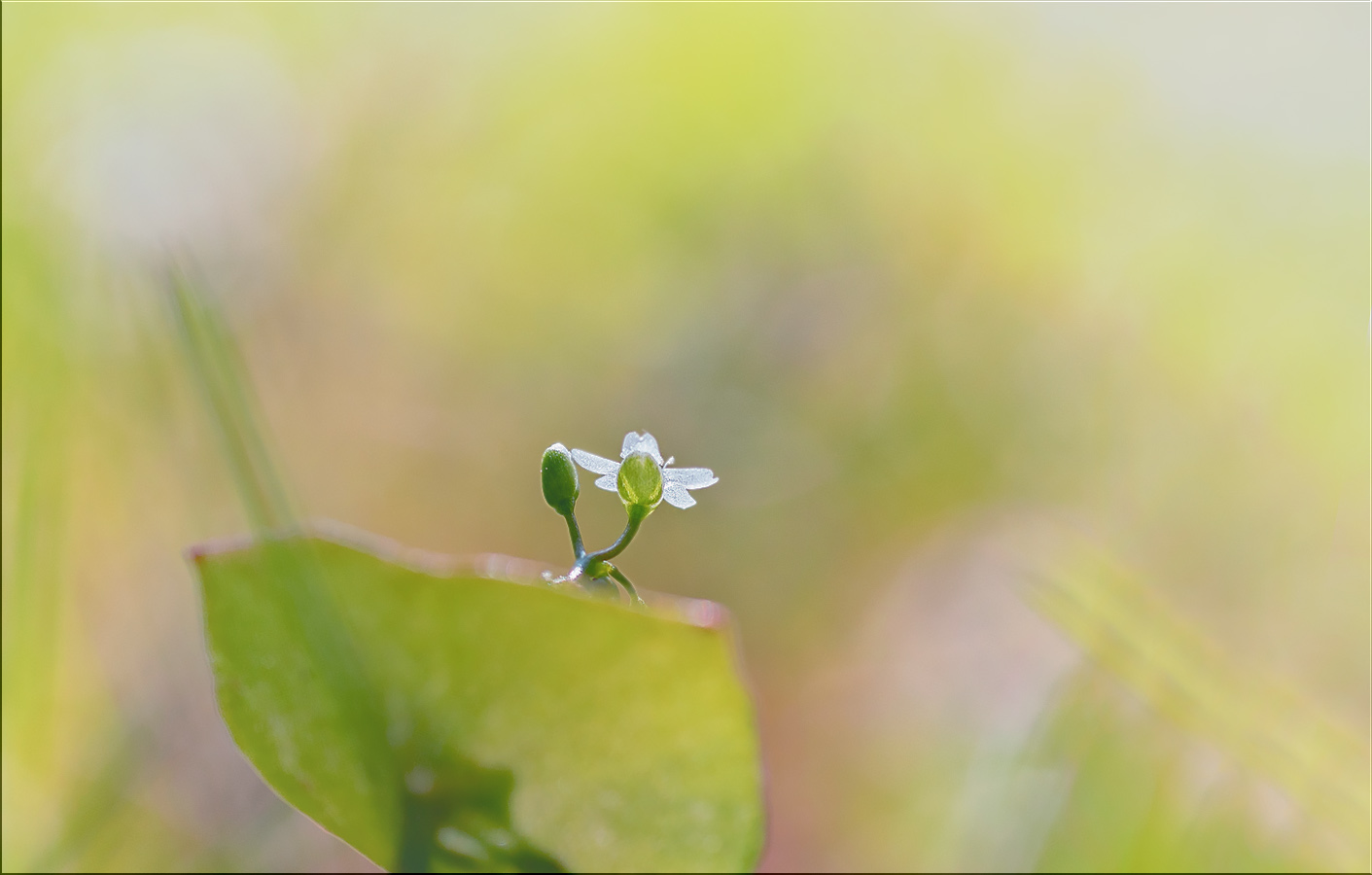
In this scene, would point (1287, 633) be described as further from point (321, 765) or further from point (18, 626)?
point (18, 626)

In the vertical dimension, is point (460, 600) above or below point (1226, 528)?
below

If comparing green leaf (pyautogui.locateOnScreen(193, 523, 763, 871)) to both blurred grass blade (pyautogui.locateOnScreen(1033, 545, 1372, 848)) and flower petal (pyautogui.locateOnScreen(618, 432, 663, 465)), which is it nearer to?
flower petal (pyautogui.locateOnScreen(618, 432, 663, 465))

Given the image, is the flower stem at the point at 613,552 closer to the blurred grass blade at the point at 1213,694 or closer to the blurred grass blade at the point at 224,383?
the blurred grass blade at the point at 224,383

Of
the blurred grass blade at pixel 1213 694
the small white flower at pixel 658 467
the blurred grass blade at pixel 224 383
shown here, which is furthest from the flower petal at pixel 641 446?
the blurred grass blade at pixel 1213 694

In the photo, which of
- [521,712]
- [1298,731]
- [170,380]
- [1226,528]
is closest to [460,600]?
[521,712]

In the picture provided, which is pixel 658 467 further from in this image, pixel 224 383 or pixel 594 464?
pixel 224 383

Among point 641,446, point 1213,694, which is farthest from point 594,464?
point 1213,694
